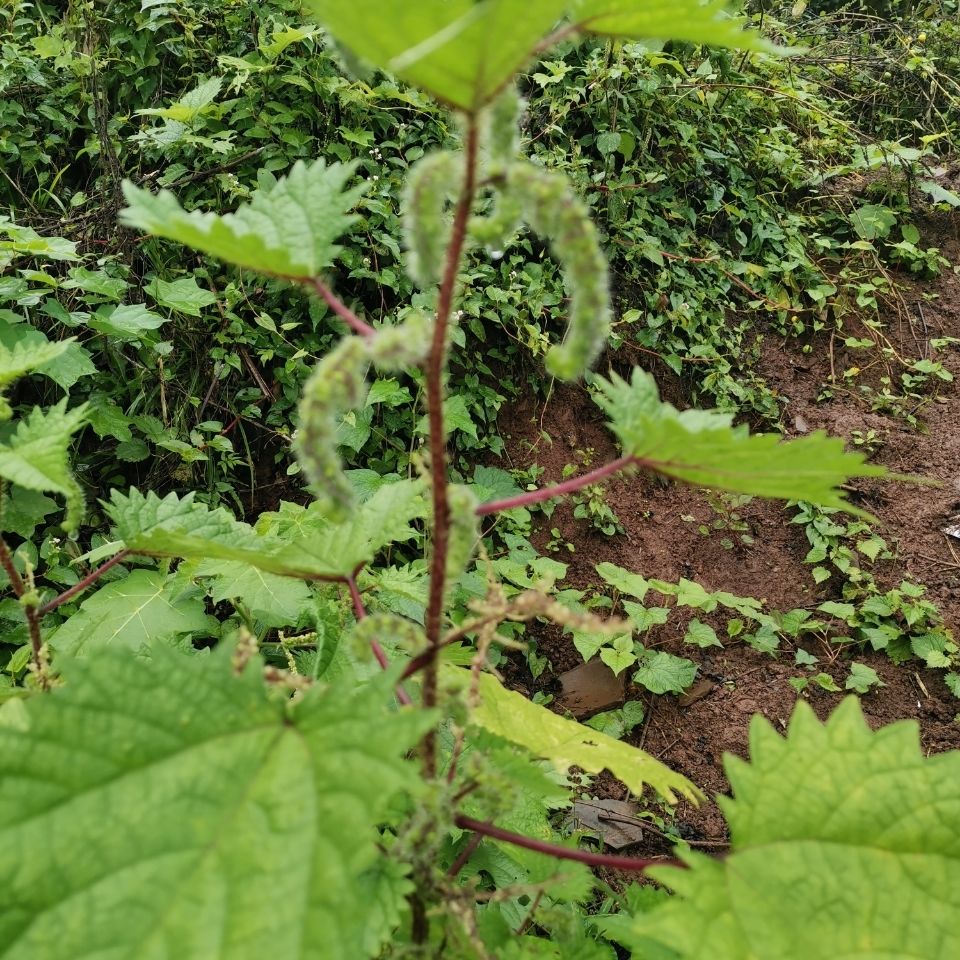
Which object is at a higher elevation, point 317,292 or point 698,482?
point 317,292

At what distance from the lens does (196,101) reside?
120 inches

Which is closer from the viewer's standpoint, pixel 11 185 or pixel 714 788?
pixel 714 788

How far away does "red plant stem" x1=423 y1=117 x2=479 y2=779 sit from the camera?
2.49 feet

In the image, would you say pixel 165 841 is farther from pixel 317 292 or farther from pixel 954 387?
pixel 954 387

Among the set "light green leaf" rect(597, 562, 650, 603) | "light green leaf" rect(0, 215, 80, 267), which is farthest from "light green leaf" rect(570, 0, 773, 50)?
"light green leaf" rect(597, 562, 650, 603)

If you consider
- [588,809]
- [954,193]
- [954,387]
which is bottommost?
[588,809]

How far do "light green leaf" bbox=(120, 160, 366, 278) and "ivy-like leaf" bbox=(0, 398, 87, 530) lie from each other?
50 centimetres

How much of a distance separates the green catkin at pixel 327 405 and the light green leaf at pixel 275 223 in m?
0.16

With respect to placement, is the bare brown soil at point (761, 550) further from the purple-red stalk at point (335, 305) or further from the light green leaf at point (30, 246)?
the purple-red stalk at point (335, 305)

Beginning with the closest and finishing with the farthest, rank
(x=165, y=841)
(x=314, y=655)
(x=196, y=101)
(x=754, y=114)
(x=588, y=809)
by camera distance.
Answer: (x=165, y=841) → (x=314, y=655) → (x=588, y=809) → (x=196, y=101) → (x=754, y=114)

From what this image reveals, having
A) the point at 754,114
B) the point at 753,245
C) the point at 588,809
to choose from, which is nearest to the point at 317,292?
the point at 588,809

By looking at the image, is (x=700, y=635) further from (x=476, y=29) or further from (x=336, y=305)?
(x=476, y=29)

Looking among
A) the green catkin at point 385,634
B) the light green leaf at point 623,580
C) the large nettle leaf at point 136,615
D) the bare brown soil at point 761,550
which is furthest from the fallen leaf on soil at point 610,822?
the green catkin at point 385,634

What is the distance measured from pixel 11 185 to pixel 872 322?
482 cm
